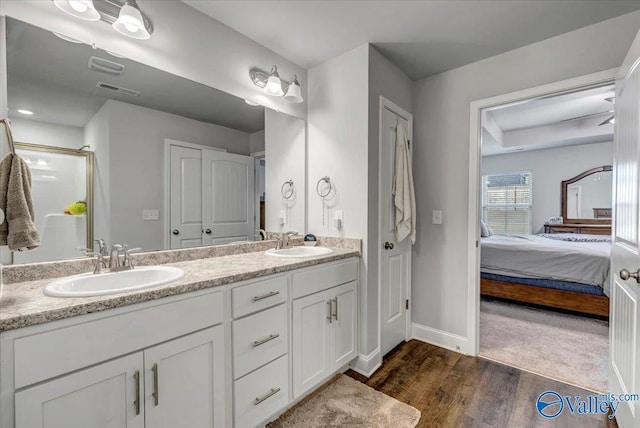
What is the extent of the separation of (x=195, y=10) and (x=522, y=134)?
575 cm

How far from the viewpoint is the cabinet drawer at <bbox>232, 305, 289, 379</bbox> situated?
1373 mm

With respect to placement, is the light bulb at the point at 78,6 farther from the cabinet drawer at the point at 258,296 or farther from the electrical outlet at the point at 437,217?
the electrical outlet at the point at 437,217

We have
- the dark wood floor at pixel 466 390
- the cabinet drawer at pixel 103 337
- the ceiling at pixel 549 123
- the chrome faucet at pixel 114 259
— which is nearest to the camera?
the cabinet drawer at pixel 103 337

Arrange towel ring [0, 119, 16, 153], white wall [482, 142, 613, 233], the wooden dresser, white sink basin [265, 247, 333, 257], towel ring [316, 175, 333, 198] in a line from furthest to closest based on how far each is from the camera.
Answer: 1. white wall [482, 142, 613, 233]
2. the wooden dresser
3. towel ring [316, 175, 333, 198]
4. white sink basin [265, 247, 333, 257]
5. towel ring [0, 119, 16, 153]

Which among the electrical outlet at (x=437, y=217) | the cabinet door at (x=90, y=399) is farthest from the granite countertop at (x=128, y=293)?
the electrical outlet at (x=437, y=217)

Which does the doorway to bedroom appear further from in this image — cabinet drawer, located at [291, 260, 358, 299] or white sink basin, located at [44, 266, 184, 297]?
white sink basin, located at [44, 266, 184, 297]

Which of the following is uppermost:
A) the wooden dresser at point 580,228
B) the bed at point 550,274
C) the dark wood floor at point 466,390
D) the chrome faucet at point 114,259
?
the chrome faucet at point 114,259

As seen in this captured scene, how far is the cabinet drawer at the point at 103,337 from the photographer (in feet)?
2.81

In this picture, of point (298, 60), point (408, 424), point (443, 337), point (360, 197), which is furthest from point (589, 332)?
point (298, 60)

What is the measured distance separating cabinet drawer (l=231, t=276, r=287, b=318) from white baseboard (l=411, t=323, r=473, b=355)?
165 centimetres

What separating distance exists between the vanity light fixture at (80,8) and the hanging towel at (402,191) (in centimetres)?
204

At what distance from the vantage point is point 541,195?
236 inches

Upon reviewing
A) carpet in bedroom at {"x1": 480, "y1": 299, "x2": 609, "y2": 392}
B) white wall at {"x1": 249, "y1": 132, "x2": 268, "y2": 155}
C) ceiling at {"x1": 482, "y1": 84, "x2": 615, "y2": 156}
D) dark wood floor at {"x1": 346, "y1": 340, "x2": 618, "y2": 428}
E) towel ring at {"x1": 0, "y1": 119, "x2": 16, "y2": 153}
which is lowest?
dark wood floor at {"x1": 346, "y1": 340, "x2": 618, "y2": 428}

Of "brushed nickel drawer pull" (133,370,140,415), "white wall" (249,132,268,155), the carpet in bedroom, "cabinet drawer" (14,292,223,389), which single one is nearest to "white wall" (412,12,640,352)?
the carpet in bedroom
